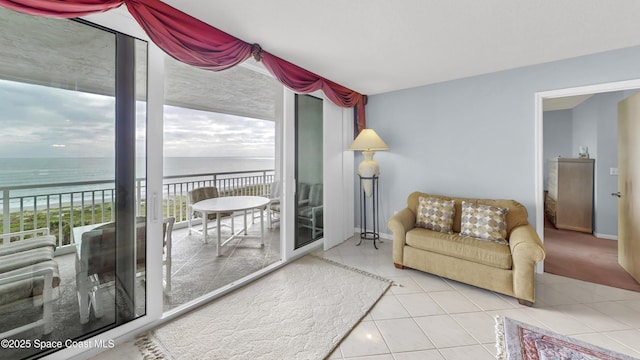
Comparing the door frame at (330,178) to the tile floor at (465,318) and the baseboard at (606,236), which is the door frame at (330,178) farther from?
the baseboard at (606,236)

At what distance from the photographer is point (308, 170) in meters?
3.34

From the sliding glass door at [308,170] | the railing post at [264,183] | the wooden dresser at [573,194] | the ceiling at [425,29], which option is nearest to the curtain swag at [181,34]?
the ceiling at [425,29]

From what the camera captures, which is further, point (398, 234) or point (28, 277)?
point (398, 234)

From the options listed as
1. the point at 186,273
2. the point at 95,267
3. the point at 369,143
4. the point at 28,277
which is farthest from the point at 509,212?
the point at 28,277

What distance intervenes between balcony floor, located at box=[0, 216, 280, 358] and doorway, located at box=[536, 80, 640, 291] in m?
3.45

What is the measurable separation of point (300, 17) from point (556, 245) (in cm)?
464

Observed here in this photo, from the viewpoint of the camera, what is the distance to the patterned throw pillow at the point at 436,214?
284cm

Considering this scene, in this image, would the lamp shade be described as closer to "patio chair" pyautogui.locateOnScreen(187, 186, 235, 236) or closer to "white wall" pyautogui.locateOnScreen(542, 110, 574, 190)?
"patio chair" pyautogui.locateOnScreen(187, 186, 235, 236)

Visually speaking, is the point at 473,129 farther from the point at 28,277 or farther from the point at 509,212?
the point at 28,277

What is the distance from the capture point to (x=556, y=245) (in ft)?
11.7

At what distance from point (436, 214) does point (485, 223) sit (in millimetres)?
493

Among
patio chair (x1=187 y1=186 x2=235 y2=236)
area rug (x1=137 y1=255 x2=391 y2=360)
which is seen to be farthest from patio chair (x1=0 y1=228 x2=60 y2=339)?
patio chair (x1=187 y1=186 x2=235 y2=236)

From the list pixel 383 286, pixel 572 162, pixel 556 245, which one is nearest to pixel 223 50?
pixel 383 286

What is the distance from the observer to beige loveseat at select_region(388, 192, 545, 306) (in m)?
2.08
